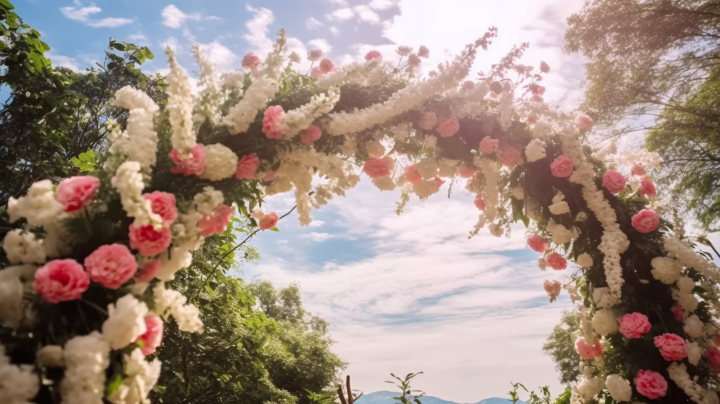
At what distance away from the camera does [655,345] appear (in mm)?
3365

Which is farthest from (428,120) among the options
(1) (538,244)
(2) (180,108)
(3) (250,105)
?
(2) (180,108)

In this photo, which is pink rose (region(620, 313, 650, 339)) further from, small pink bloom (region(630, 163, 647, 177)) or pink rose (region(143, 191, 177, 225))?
pink rose (region(143, 191, 177, 225))

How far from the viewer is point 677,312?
350cm

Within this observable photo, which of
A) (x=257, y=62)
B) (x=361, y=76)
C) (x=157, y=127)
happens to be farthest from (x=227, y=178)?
(x=361, y=76)

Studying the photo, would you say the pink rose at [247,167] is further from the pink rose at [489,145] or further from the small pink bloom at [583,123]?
the small pink bloom at [583,123]

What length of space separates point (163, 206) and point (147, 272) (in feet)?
1.07

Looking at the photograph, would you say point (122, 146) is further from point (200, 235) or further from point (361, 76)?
point (361, 76)

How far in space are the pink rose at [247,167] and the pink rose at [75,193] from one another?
0.87 meters

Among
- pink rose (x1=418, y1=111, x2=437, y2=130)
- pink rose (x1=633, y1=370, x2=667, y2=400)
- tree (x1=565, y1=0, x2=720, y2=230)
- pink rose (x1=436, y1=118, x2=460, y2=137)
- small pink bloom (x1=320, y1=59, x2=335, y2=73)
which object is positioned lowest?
pink rose (x1=633, y1=370, x2=667, y2=400)

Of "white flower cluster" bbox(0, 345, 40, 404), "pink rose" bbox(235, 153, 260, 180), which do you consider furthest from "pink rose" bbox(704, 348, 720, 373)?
"white flower cluster" bbox(0, 345, 40, 404)

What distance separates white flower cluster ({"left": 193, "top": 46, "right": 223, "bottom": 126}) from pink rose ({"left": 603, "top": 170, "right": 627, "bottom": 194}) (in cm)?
326

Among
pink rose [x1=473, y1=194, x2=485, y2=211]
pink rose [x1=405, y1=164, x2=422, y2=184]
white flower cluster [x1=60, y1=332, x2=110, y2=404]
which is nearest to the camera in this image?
white flower cluster [x1=60, y1=332, x2=110, y2=404]

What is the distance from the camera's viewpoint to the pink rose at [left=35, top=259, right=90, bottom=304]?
1870 millimetres

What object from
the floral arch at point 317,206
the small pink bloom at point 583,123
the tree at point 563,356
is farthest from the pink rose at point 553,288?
the tree at point 563,356
